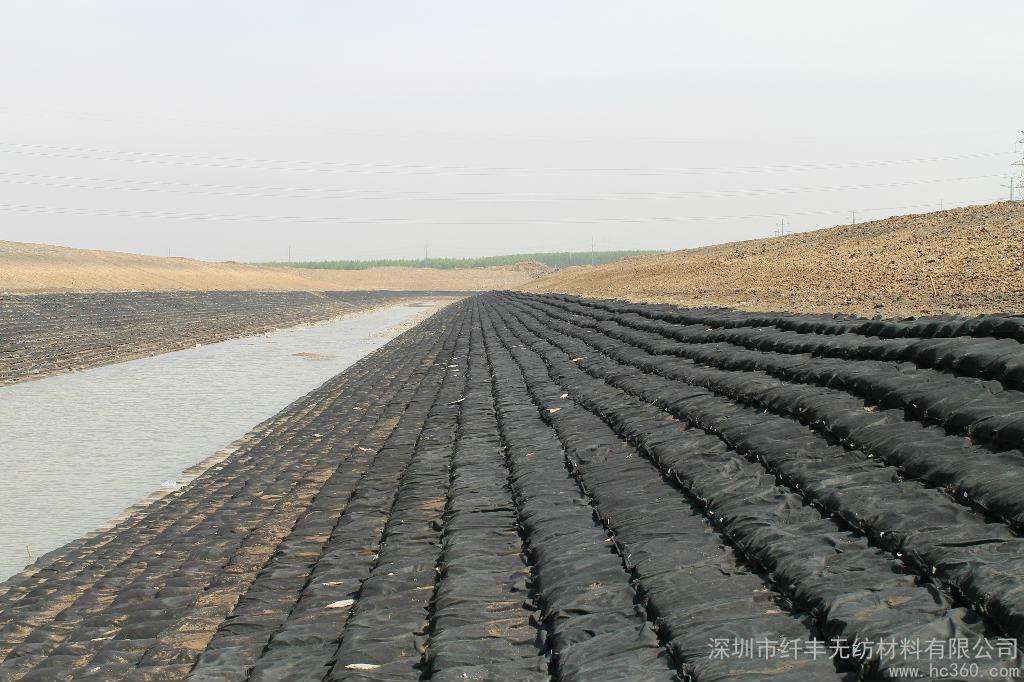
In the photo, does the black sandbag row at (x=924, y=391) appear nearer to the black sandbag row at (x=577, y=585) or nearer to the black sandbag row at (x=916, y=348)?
the black sandbag row at (x=916, y=348)

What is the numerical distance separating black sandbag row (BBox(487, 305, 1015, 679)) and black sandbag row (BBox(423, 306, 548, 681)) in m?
0.78

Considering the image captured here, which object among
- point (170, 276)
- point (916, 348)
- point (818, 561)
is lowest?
point (818, 561)

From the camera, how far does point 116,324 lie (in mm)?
44000

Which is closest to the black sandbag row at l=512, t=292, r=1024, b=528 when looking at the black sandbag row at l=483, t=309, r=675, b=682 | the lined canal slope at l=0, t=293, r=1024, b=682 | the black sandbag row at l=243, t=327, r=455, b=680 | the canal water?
the lined canal slope at l=0, t=293, r=1024, b=682

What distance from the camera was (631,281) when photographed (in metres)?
51.0

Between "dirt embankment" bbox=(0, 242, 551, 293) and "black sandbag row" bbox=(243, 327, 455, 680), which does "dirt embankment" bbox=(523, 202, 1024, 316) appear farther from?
"dirt embankment" bbox=(0, 242, 551, 293)

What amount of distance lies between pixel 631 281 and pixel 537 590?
48.4 meters

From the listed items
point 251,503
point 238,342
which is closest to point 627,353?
point 251,503

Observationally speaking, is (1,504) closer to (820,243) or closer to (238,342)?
(238,342)

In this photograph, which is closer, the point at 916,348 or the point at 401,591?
the point at 401,591

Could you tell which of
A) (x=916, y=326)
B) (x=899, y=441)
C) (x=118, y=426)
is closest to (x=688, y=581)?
(x=899, y=441)

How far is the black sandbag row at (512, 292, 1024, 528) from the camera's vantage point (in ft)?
9.35

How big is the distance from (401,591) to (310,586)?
1.87ft

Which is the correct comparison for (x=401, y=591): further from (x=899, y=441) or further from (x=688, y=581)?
(x=899, y=441)
